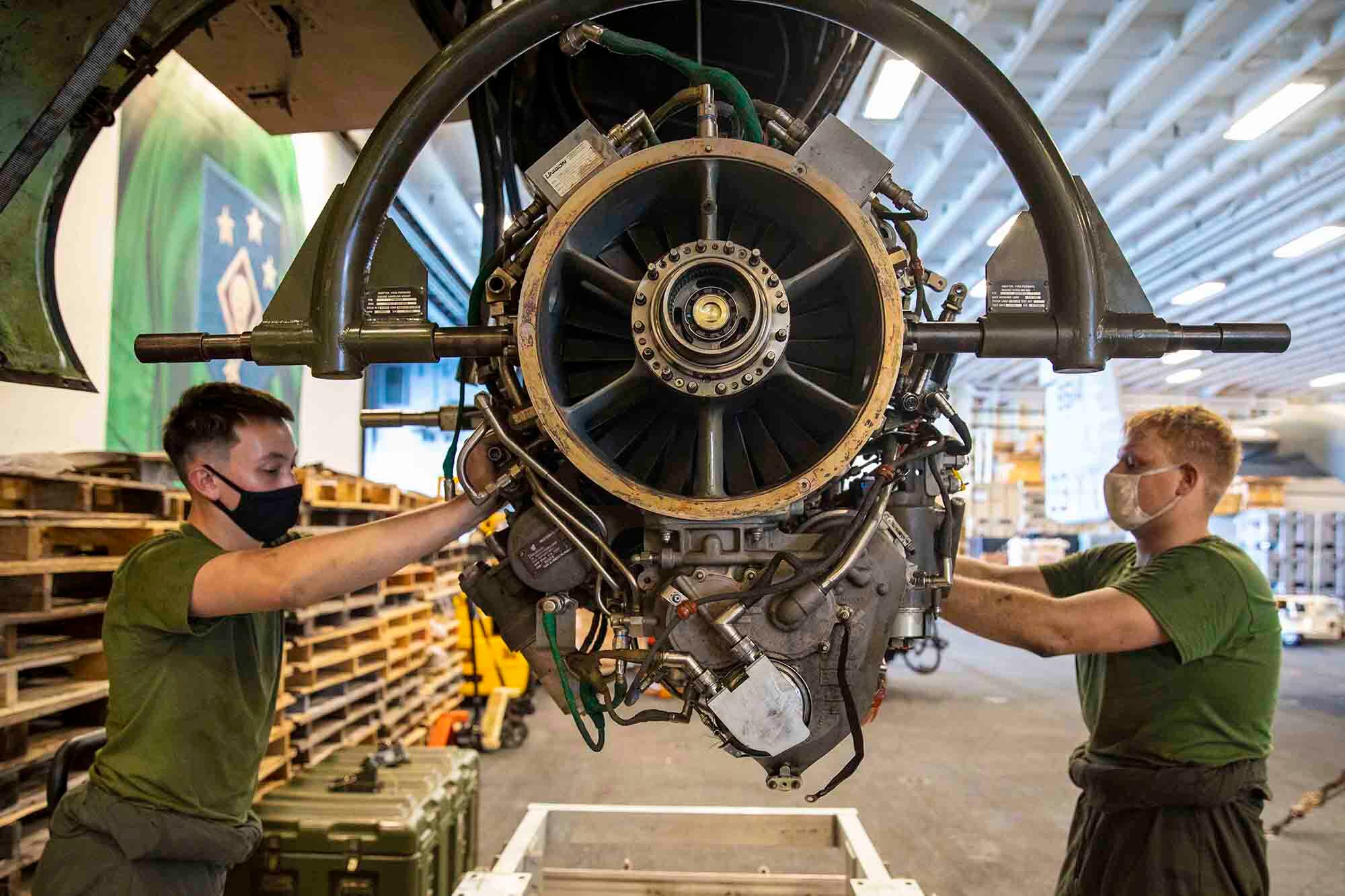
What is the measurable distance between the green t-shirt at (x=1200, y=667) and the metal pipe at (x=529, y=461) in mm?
1306

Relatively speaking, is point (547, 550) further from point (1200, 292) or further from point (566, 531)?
point (1200, 292)

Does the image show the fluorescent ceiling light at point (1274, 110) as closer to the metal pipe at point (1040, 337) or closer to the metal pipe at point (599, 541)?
the metal pipe at point (1040, 337)

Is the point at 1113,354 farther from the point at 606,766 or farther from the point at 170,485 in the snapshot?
the point at 606,766

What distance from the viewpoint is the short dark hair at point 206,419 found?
64.9 inches

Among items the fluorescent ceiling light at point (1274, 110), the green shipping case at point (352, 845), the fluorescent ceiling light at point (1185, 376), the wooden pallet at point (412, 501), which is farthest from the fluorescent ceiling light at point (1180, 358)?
the green shipping case at point (352, 845)

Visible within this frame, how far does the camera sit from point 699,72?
1.24 meters

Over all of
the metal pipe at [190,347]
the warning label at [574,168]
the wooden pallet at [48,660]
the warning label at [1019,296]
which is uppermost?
the warning label at [574,168]

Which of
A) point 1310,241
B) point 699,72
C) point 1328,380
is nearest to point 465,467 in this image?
point 699,72

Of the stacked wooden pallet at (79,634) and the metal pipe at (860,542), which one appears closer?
the metal pipe at (860,542)

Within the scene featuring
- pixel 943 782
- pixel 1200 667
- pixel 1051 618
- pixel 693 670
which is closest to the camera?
pixel 693 670

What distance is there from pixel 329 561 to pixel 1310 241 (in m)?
9.35

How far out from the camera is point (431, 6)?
60.8 inches

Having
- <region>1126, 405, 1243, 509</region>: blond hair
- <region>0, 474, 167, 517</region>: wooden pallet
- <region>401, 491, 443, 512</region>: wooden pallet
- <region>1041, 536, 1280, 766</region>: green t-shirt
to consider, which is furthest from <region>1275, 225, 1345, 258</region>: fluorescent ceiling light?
<region>0, 474, 167, 517</region>: wooden pallet

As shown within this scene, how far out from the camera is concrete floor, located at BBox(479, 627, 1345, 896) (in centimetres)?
365
